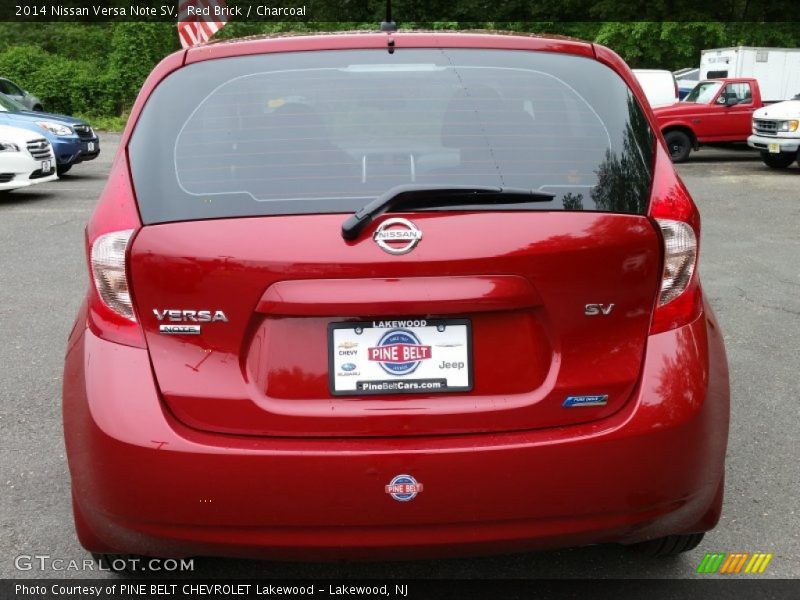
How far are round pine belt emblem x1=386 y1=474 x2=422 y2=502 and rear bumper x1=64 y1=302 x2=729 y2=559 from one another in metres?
0.01

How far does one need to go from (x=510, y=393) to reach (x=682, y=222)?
693 mm

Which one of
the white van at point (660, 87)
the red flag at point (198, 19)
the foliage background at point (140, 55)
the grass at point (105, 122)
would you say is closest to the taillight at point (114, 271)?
the red flag at point (198, 19)

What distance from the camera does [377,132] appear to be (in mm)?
2811

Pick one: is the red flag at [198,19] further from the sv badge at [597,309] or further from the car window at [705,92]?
the sv badge at [597,309]

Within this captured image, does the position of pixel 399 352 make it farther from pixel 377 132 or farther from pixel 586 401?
pixel 377 132

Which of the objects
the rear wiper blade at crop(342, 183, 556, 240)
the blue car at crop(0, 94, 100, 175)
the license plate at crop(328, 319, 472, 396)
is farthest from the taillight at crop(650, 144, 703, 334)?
the blue car at crop(0, 94, 100, 175)

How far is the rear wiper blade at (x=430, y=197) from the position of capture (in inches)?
99.4

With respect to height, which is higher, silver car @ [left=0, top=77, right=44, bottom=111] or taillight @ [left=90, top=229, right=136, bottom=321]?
taillight @ [left=90, top=229, right=136, bottom=321]

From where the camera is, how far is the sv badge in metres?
2.59

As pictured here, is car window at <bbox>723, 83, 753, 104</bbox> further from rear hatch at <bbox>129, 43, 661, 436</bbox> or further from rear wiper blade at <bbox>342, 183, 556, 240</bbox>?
rear wiper blade at <bbox>342, 183, 556, 240</bbox>

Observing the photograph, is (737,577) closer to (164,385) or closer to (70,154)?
(164,385)

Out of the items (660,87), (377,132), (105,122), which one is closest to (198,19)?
(660,87)

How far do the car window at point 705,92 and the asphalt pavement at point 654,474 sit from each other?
1146 cm

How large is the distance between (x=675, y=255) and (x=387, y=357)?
0.85 metres
